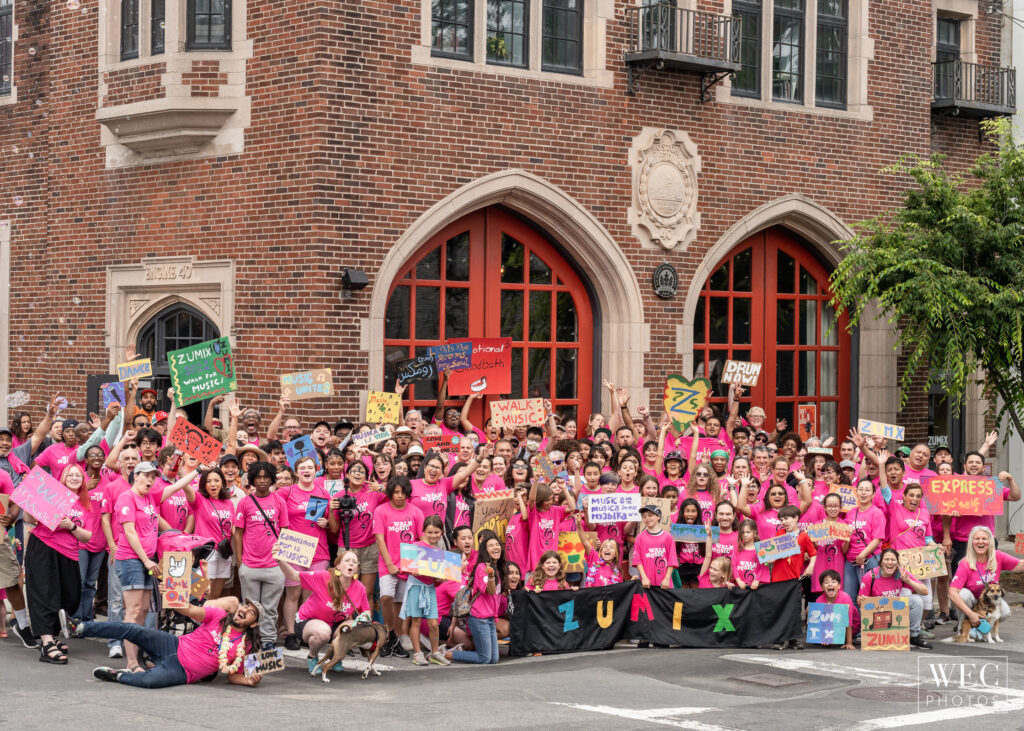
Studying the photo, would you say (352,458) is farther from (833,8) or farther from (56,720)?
(833,8)

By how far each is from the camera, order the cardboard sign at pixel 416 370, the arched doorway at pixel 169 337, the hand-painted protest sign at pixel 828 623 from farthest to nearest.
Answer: the arched doorway at pixel 169 337
the cardboard sign at pixel 416 370
the hand-painted protest sign at pixel 828 623

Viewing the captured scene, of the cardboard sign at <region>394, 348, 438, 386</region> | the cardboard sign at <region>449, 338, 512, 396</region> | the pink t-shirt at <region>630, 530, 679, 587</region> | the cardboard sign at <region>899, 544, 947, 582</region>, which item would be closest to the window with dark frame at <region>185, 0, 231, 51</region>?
the cardboard sign at <region>394, 348, 438, 386</region>

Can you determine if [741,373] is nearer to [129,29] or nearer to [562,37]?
[562,37]

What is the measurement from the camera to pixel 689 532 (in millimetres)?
13352

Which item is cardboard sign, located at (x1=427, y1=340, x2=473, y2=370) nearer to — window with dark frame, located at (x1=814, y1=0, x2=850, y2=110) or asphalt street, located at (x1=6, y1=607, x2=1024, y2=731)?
asphalt street, located at (x1=6, y1=607, x2=1024, y2=731)

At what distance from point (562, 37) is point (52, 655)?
10.0m

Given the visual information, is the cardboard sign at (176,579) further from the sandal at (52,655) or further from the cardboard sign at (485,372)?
the cardboard sign at (485,372)

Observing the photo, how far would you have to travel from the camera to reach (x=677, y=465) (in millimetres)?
14125

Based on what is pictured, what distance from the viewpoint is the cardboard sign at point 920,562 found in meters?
13.5

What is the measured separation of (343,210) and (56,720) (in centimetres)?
820

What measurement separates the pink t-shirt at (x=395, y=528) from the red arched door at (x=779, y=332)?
8.01 meters

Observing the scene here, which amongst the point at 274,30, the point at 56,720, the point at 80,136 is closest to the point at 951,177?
the point at 274,30

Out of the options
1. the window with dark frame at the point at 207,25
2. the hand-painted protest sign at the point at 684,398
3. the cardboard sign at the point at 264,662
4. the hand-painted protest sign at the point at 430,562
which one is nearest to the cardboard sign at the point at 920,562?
the hand-painted protest sign at the point at 684,398

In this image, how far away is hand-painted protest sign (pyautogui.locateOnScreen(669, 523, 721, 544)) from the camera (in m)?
13.3
